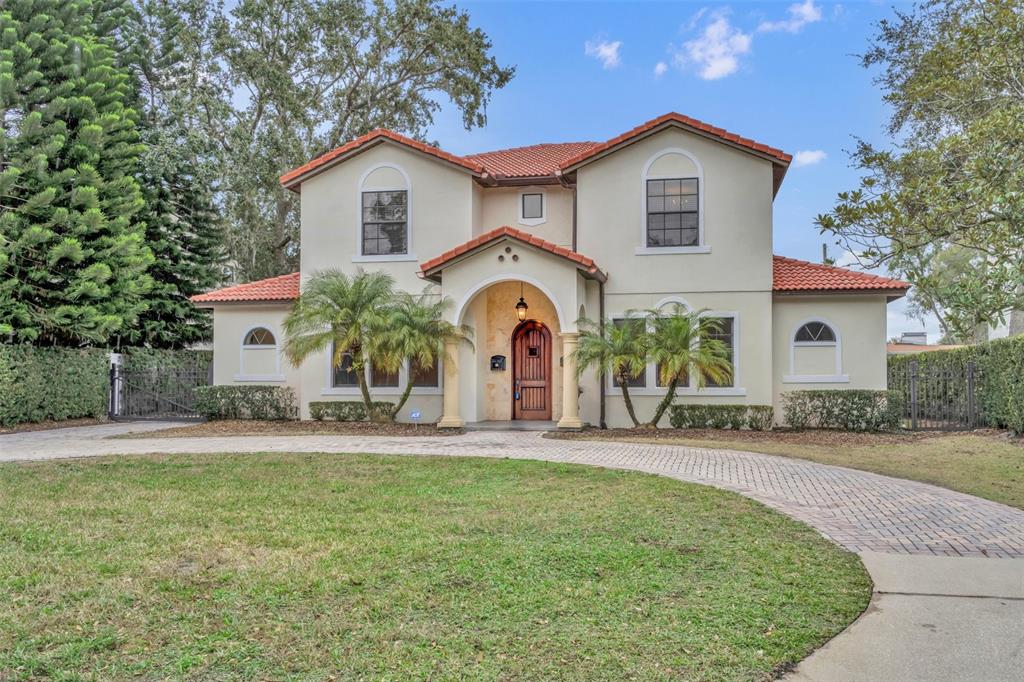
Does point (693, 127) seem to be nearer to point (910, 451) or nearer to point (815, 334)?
point (815, 334)

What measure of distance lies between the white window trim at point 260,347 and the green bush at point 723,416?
11.0m

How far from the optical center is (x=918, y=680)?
3672 millimetres

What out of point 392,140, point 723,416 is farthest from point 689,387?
point 392,140

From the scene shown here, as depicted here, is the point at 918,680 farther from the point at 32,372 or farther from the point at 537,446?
the point at 32,372

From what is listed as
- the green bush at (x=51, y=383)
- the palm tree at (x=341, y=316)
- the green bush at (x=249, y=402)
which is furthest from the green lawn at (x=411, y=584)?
the green bush at (x=51, y=383)

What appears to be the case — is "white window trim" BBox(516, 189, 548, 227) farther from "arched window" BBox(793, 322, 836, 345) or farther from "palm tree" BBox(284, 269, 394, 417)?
"arched window" BBox(793, 322, 836, 345)

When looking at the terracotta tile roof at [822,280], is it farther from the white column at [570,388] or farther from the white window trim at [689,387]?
the white column at [570,388]

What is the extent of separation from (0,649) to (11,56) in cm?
2068

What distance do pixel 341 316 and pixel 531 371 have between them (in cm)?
532

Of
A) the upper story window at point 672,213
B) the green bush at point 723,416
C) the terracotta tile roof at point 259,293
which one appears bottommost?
the green bush at point 723,416

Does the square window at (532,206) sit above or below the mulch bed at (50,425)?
above

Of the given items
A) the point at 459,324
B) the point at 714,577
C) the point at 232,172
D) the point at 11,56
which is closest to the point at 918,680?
the point at 714,577

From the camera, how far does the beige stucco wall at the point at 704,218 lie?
17.6m

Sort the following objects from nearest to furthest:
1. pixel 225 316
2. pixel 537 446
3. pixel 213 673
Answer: pixel 213 673 → pixel 537 446 → pixel 225 316
